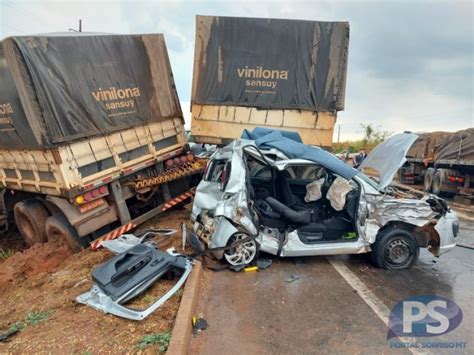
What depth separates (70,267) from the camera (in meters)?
5.23

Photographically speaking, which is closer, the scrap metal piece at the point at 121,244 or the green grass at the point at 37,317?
the green grass at the point at 37,317

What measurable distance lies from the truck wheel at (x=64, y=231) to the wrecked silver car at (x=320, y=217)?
233cm

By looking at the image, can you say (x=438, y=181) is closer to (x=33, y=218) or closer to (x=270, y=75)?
(x=270, y=75)

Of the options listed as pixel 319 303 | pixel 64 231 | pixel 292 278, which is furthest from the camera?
pixel 64 231

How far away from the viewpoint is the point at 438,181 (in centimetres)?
1243

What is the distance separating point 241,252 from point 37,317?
2516mm

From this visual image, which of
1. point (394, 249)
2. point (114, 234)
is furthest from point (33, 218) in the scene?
point (394, 249)

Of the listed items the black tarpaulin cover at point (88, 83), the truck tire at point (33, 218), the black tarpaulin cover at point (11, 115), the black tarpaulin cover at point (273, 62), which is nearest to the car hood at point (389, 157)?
the black tarpaulin cover at point (273, 62)

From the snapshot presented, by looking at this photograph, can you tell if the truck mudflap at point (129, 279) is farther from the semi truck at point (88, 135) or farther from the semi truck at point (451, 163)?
the semi truck at point (451, 163)

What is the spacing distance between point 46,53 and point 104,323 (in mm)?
4120

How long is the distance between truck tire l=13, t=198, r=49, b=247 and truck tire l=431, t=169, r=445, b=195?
12496mm

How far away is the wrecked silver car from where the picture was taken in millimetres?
4652

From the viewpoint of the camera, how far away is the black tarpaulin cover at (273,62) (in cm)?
714

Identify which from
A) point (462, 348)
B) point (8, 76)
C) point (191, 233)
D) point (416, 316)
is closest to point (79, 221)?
point (191, 233)
